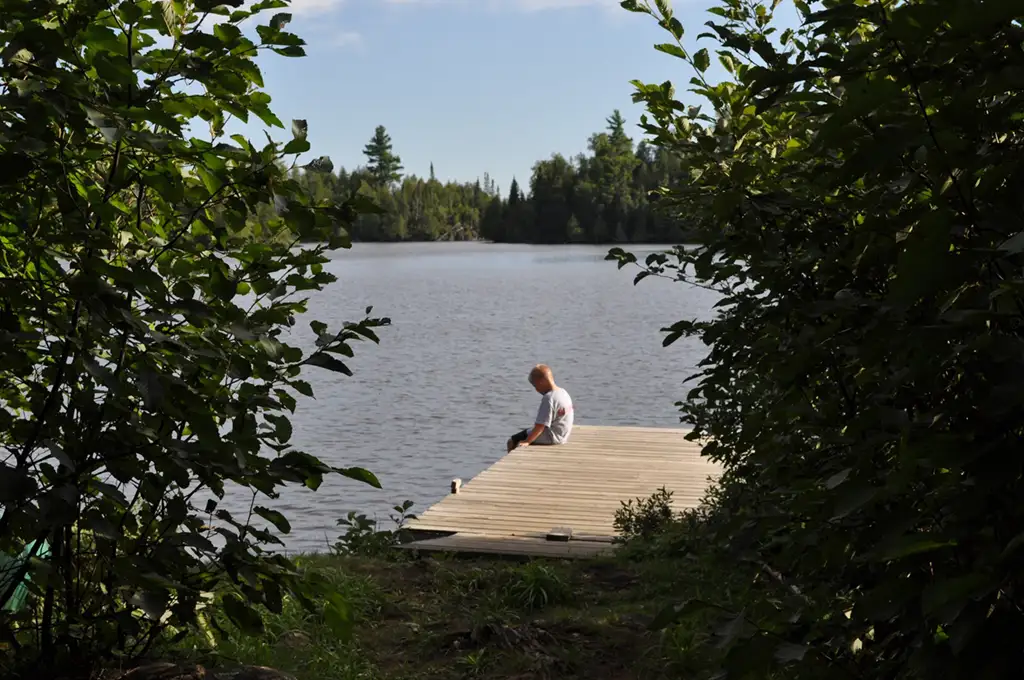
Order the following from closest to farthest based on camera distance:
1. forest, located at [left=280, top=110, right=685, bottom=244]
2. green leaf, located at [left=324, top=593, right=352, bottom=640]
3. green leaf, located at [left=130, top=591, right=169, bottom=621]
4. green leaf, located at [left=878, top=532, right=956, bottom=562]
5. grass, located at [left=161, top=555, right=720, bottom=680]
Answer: green leaf, located at [left=878, top=532, right=956, bottom=562], green leaf, located at [left=130, top=591, right=169, bottom=621], green leaf, located at [left=324, top=593, right=352, bottom=640], grass, located at [left=161, top=555, right=720, bottom=680], forest, located at [left=280, top=110, right=685, bottom=244]

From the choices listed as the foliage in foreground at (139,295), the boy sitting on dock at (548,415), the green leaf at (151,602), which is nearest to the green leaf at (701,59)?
the foliage in foreground at (139,295)

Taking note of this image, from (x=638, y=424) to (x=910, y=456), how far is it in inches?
644

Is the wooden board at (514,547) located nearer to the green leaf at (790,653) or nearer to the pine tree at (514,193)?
the green leaf at (790,653)

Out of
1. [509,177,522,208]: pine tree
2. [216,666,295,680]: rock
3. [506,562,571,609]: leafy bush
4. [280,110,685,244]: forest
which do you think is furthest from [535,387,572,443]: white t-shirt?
[509,177,522,208]: pine tree

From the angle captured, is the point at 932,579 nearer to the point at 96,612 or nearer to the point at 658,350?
the point at 96,612

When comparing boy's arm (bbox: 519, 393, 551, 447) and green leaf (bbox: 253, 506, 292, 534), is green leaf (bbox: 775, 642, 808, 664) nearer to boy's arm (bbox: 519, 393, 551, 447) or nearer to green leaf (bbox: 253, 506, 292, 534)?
green leaf (bbox: 253, 506, 292, 534)

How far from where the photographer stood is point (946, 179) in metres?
1.70

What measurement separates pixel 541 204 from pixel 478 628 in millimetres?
113236

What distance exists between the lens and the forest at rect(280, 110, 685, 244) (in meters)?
102

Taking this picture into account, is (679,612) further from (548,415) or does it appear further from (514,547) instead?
(548,415)

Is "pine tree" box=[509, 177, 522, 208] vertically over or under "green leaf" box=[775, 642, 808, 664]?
over

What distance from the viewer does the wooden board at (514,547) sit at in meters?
7.19

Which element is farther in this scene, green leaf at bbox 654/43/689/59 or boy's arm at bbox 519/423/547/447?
boy's arm at bbox 519/423/547/447

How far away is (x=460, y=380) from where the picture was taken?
23406mm
